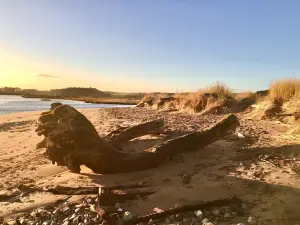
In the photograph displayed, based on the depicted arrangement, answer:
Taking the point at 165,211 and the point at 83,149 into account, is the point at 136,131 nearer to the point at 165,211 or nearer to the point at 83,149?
the point at 83,149

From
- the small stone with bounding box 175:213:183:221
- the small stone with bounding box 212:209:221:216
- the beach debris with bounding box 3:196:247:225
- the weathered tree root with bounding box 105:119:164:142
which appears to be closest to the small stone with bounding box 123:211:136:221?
the beach debris with bounding box 3:196:247:225

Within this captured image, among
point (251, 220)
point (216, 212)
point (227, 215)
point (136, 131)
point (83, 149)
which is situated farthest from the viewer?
point (136, 131)

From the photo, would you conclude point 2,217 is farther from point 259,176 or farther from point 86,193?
point 259,176

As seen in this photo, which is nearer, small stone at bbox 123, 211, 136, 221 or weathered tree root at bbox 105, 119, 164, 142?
small stone at bbox 123, 211, 136, 221

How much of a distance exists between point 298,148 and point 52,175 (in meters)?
5.30

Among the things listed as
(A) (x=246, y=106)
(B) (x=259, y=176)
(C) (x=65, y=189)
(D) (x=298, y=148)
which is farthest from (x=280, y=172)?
(A) (x=246, y=106)

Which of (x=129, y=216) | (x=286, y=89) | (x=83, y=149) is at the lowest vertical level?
(x=129, y=216)

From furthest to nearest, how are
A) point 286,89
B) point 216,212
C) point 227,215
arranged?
point 286,89, point 216,212, point 227,215

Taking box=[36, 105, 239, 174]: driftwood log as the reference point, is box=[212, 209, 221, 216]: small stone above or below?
below

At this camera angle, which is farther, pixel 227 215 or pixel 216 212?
pixel 216 212

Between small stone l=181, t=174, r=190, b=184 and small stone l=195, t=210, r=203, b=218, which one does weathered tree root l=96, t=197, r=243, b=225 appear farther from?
small stone l=181, t=174, r=190, b=184

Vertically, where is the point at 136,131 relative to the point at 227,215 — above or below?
above

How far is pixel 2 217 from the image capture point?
4758 mm

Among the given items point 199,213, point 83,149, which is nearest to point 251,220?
point 199,213
